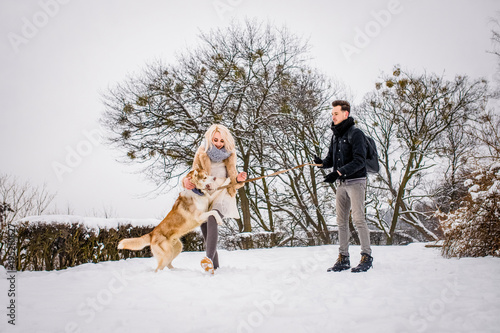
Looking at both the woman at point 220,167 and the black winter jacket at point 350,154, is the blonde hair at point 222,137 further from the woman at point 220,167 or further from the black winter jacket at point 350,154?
the black winter jacket at point 350,154

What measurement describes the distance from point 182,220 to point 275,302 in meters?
1.95

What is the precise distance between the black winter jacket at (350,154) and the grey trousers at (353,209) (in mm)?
126

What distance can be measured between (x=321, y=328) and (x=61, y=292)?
2462mm

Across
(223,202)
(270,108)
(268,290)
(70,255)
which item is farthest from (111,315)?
(270,108)

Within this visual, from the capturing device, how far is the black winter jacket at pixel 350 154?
11.7 ft

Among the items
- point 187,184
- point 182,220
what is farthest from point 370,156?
point 182,220

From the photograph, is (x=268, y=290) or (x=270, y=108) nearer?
(x=268, y=290)

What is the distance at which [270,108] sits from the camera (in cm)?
1302

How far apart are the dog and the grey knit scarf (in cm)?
27

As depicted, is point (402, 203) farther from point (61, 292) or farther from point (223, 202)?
point (61, 292)

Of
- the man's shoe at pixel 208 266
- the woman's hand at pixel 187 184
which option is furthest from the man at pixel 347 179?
the woman's hand at pixel 187 184

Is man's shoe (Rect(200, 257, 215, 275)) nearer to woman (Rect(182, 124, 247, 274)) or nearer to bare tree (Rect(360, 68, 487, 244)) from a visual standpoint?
woman (Rect(182, 124, 247, 274))

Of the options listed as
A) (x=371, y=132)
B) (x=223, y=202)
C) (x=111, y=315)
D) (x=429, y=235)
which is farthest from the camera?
(x=371, y=132)

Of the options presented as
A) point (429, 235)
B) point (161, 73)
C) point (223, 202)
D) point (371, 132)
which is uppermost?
point (161, 73)
